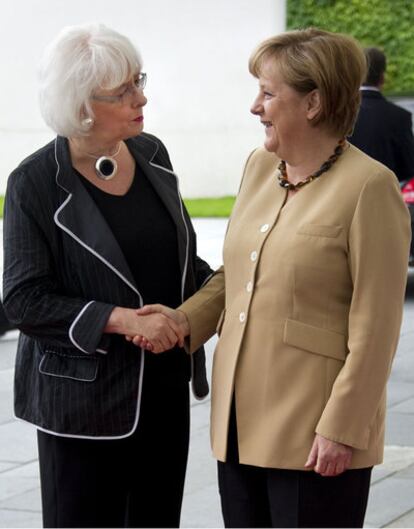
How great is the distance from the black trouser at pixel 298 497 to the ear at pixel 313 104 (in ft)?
2.89

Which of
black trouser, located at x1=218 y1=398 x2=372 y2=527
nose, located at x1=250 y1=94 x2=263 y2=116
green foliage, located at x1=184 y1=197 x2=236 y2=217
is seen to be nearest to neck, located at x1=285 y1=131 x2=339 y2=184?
nose, located at x1=250 y1=94 x2=263 y2=116

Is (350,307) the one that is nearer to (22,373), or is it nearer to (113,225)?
(113,225)

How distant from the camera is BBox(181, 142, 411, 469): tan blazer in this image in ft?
9.92

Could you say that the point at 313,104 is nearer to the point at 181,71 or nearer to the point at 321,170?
the point at 321,170

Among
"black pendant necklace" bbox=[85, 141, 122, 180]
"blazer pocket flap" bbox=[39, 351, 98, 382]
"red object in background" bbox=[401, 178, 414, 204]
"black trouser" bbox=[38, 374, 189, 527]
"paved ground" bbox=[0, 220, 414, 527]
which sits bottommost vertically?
"red object in background" bbox=[401, 178, 414, 204]

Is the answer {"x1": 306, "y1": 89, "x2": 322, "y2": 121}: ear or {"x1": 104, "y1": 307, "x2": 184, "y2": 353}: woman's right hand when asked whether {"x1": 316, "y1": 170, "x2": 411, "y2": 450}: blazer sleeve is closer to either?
{"x1": 306, "y1": 89, "x2": 322, "y2": 121}: ear

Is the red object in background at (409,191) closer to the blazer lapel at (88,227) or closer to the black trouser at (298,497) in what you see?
the blazer lapel at (88,227)

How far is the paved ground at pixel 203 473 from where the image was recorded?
5352mm

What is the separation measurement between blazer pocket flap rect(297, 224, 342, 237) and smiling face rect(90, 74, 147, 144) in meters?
0.68

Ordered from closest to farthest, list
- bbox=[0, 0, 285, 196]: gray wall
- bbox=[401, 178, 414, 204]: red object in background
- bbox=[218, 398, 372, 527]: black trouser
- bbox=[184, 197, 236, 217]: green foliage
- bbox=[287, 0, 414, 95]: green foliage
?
bbox=[218, 398, 372, 527]: black trouser → bbox=[401, 178, 414, 204]: red object in background → bbox=[184, 197, 236, 217]: green foliage → bbox=[0, 0, 285, 196]: gray wall → bbox=[287, 0, 414, 95]: green foliage

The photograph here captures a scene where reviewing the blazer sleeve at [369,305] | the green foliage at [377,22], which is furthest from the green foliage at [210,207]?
the blazer sleeve at [369,305]

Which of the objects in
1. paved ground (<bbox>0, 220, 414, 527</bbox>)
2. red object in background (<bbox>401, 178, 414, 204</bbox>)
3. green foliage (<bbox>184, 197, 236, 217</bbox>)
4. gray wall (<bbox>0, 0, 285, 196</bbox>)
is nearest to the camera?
paved ground (<bbox>0, 220, 414, 527</bbox>)

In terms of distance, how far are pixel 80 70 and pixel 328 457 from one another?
4.08 feet

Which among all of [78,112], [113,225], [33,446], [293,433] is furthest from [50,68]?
[33,446]
